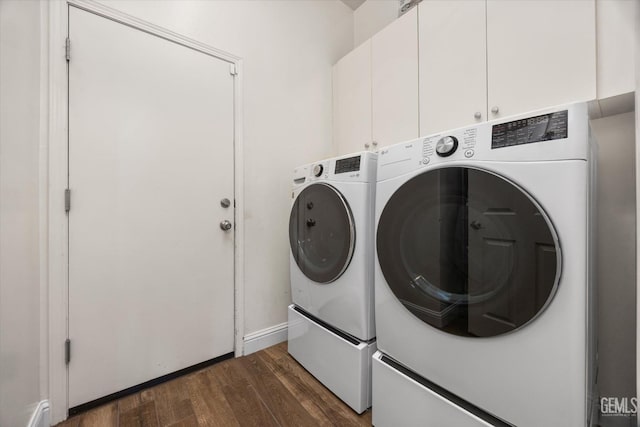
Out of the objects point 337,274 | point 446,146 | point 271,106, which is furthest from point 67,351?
point 446,146

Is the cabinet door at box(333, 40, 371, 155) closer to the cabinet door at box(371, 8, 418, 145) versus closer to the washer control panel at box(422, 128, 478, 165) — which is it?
the cabinet door at box(371, 8, 418, 145)

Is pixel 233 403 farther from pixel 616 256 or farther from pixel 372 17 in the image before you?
pixel 372 17

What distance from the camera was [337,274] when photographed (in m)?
1.21

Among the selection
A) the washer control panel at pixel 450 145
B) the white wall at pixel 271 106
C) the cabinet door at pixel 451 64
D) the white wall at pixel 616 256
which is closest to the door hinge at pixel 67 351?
the white wall at pixel 271 106

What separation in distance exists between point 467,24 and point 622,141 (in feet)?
2.72

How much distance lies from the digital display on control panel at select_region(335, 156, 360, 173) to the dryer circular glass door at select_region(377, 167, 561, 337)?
26 cm

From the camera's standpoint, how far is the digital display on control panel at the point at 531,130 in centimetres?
66

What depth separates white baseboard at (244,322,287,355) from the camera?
164 centimetres

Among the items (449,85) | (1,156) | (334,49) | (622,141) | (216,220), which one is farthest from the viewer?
(334,49)

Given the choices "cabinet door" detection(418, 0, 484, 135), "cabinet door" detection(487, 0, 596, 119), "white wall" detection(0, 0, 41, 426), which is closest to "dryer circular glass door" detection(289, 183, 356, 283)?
"cabinet door" detection(418, 0, 484, 135)

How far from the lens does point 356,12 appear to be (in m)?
2.24

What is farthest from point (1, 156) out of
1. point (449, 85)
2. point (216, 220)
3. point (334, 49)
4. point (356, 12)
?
point (356, 12)

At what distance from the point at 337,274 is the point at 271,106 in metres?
1.25

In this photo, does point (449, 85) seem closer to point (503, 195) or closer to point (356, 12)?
point (503, 195)
